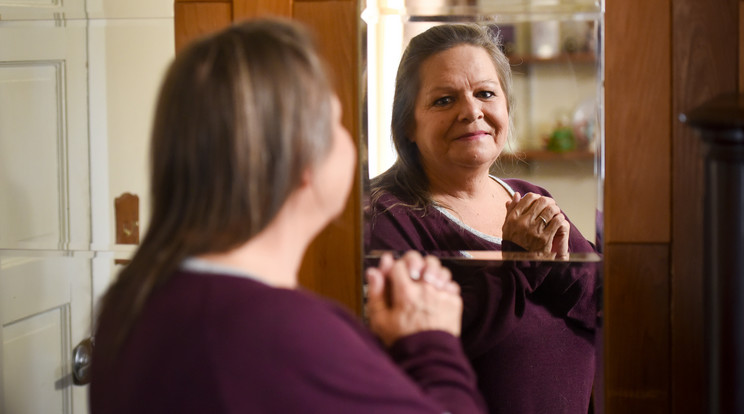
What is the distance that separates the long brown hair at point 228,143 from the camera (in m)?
0.82

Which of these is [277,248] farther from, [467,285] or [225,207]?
[467,285]

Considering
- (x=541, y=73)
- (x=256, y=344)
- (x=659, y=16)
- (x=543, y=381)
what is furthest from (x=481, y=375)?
(x=256, y=344)

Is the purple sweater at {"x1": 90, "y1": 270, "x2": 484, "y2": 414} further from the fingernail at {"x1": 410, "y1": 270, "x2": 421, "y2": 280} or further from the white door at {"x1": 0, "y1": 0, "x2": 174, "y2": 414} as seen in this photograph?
the white door at {"x1": 0, "y1": 0, "x2": 174, "y2": 414}

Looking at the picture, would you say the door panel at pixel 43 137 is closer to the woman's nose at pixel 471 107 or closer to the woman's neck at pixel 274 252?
the woman's nose at pixel 471 107

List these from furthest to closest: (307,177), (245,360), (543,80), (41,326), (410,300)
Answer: (41,326), (543,80), (410,300), (307,177), (245,360)

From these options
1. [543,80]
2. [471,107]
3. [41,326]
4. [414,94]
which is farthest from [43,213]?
[543,80]

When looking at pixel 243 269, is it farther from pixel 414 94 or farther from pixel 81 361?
pixel 81 361

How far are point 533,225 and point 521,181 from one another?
0.30 ft

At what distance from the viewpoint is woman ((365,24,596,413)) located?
5.19 feet

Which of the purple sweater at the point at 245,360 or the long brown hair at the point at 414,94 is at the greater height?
the long brown hair at the point at 414,94

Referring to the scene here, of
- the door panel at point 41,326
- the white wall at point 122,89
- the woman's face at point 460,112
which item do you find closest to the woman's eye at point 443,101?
the woman's face at point 460,112

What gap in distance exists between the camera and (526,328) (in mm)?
1613

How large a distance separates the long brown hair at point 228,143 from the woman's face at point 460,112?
28.9 inches

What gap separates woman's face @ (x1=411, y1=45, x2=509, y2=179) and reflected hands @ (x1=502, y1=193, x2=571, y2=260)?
0.10 m
